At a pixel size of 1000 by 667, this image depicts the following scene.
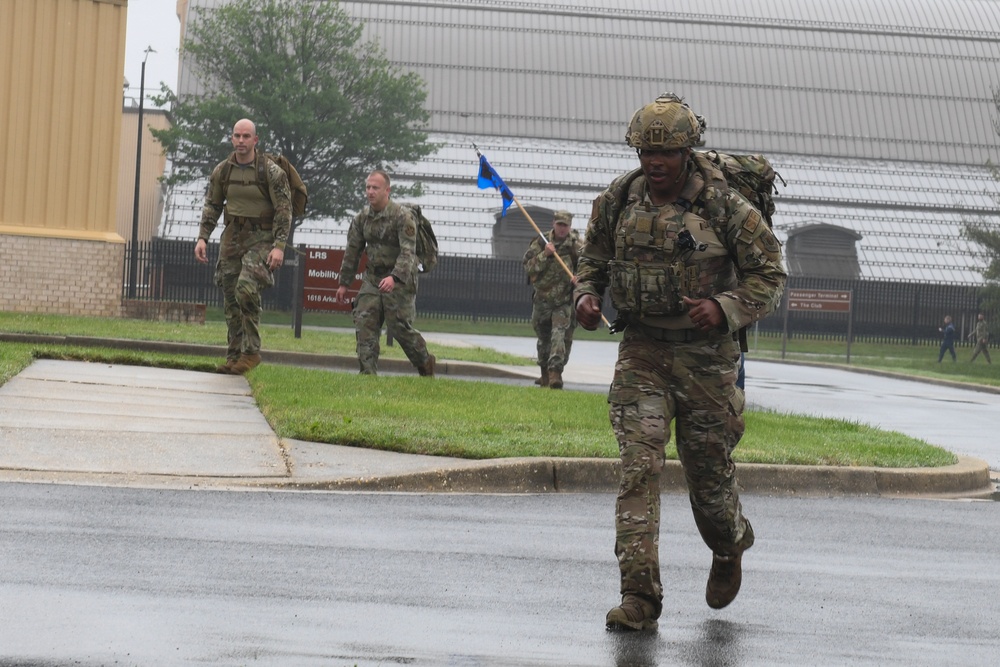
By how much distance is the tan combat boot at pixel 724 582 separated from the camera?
626cm

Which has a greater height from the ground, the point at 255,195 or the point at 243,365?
the point at 255,195

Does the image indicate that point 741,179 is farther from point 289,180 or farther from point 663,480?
point 289,180

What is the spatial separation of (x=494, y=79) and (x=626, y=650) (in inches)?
2177

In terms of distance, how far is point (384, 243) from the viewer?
14.9m

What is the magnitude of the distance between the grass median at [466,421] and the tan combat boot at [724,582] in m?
4.02

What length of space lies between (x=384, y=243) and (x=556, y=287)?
11.3 feet

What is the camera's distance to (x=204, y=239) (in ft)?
49.3

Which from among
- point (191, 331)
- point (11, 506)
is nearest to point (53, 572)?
point (11, 506)

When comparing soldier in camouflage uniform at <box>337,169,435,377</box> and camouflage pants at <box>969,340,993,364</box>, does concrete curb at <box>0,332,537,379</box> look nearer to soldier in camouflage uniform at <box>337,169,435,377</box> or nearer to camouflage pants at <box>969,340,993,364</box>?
soldier in camouflage uniform at <box>337,169,435,377</box>

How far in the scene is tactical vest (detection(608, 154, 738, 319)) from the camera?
6.12 metres

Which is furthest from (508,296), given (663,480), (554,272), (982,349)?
(663,480)

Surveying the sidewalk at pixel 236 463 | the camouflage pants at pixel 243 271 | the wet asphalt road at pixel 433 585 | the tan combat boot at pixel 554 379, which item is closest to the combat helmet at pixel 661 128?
the wet asphalt road at pixel 433 585

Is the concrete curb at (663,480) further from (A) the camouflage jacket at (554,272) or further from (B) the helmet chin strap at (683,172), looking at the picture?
Result: (A) the camouflage jacket at (554,272)

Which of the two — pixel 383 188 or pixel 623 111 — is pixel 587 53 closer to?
pixel 623 111
